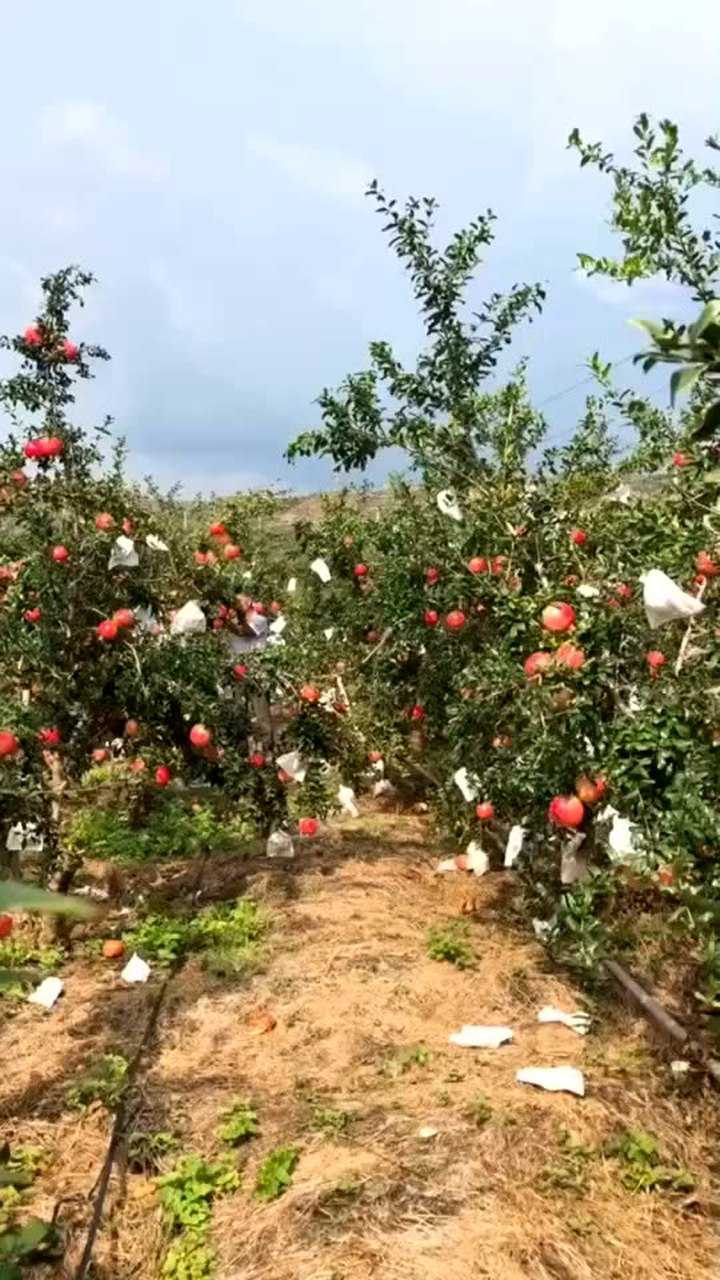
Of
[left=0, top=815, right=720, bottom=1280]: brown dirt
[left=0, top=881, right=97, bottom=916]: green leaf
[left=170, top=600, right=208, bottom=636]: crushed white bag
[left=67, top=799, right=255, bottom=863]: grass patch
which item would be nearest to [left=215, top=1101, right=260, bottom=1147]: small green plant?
[left=0, top=815, right=720, bottom=1280]: brown dirt

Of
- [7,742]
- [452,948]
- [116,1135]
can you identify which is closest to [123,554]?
[7,742]

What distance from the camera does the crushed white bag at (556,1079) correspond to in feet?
14.9

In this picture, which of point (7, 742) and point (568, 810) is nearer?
point (568, 810)

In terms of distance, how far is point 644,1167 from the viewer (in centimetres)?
409

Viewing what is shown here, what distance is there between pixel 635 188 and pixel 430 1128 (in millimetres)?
4890

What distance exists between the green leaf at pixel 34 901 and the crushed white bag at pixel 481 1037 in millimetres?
4698

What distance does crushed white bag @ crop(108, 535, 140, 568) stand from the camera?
239 inches

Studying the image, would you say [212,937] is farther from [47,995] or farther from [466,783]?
[466,783]

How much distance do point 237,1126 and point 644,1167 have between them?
1.69 m

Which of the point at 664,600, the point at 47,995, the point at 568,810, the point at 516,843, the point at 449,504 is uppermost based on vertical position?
the point at 449,504

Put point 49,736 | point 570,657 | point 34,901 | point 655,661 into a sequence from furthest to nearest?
point 49,736 < point 655,661 < point 570,657 < point 34,901

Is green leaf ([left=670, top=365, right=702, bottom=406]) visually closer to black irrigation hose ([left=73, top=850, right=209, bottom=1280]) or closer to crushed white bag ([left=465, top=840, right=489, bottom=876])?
black irrigation hose ([left=73, top=850, right=209, bottom=1280])

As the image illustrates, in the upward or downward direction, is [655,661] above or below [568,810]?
above

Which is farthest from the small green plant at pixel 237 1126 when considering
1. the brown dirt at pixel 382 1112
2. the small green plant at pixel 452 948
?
the small green plant at pixel 452 948
